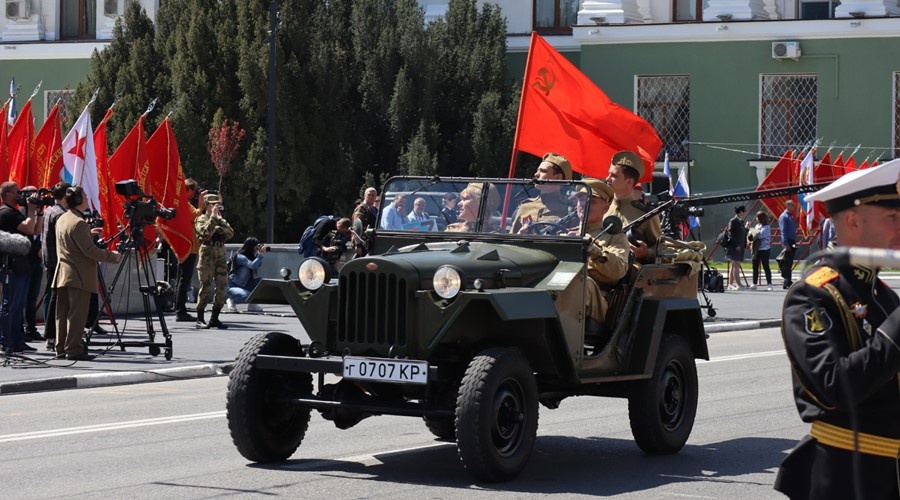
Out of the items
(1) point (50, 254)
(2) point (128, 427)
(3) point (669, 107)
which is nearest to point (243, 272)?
(1) point (50, 254)

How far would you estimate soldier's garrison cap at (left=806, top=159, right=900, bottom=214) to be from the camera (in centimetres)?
469

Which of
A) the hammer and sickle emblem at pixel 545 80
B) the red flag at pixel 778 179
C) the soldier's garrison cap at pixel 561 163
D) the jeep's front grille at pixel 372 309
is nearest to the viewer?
the jeep's front grille at pixel 372 309

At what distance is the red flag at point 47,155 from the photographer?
2209 centimetres

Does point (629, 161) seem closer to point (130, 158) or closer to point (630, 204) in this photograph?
point (630, 204)

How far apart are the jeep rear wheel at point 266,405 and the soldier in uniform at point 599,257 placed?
1.94m

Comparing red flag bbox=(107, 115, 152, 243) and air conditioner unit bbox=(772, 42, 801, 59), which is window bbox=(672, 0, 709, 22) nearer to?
air conditioner unit bbox=(772, 42, 801, 59)

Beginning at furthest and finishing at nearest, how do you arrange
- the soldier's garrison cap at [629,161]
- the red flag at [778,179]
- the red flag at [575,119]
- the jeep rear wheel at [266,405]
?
the red flag at [778,179]
the red flag at [575,119]
the soldier's garrison cap at [629,161]
the jeep rear wheel at [266,405]

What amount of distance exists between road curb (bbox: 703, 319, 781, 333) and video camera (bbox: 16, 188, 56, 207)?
30.6 feet

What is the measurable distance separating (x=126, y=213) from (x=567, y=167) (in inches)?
251

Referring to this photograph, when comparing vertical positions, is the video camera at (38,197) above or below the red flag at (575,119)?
below

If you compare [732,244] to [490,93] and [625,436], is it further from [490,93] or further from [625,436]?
[625,436]

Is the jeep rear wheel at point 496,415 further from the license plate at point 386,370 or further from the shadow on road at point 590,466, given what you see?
the license plate at point 386,370

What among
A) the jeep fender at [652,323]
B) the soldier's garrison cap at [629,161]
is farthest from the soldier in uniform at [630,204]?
the jeep fender at [652,323]

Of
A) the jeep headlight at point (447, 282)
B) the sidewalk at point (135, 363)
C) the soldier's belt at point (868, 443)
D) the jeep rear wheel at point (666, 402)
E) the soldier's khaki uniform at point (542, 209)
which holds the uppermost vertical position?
the soldier's khaki uniform at point (542, 209)
